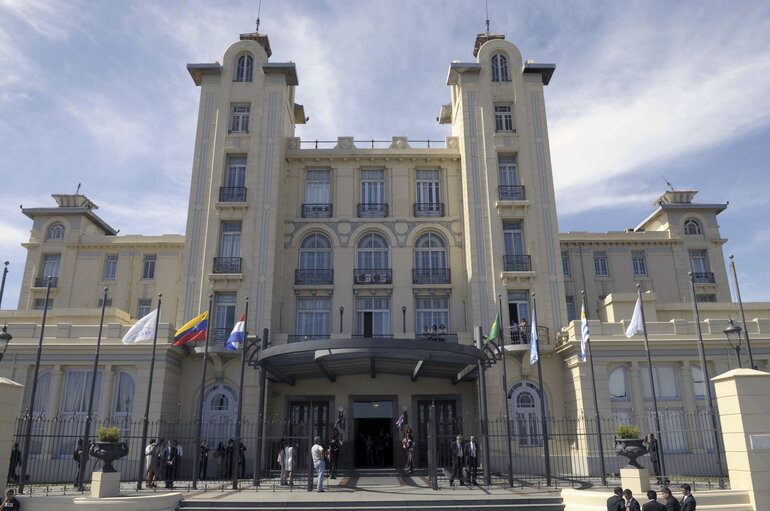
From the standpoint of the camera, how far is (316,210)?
3080cm

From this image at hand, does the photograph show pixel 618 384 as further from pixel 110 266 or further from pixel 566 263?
pixel 110 266

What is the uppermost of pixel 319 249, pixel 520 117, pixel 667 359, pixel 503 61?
pixel 503 61

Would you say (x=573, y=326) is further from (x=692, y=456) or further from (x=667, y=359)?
(x=692, y=456)

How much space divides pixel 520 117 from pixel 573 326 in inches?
475

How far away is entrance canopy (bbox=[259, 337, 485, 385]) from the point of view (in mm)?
20219

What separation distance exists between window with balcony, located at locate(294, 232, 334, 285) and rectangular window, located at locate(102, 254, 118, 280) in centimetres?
1335

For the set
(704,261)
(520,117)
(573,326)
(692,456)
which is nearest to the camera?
(692,456)

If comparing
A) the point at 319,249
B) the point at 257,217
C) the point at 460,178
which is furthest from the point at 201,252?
the point at 460,178

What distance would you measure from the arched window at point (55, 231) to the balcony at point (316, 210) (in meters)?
17.8

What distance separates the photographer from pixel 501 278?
27953 mm

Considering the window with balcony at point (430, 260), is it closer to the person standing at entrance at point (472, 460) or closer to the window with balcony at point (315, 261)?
the window with balcony at point (315, 261)

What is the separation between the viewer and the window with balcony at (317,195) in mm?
30781

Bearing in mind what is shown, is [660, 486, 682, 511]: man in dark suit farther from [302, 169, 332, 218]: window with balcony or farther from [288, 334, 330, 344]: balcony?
[302, 169, 332, 218]: window with balcony

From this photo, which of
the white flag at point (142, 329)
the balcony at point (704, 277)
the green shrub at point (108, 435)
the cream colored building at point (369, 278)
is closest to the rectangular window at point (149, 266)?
the cream colored building at point (369, 278)
